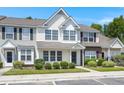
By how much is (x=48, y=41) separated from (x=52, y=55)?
6.51 feet

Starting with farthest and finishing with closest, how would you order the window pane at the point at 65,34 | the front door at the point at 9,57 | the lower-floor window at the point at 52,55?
the window pane at the point at 65,34 → the lower-floor window at the point at 52,55 → the front door at the point at 9,57

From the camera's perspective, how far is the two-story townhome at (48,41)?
93.8ft

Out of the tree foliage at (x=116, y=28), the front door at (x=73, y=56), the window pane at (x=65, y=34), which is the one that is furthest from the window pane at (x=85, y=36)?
the tree foliage at (x=116, y=28)

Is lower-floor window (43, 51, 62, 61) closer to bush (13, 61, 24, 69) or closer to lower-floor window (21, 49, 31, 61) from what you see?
lower-floor window (21, 49, 31, 61)

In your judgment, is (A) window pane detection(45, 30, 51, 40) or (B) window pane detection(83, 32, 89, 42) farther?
(B) window pane detection(83, 32, 89, 42)

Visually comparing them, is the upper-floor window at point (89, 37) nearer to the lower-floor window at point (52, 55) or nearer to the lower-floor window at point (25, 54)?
the lower-floor window at point (52, 55)

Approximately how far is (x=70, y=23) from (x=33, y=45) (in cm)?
604

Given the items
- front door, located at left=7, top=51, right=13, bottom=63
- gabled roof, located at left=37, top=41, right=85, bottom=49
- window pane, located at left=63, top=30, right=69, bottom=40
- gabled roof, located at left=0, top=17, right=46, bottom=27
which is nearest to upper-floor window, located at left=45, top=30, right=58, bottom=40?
gabled roof, located at left=37, top=41, right=85, bottom=49

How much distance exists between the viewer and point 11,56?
93.8 ft

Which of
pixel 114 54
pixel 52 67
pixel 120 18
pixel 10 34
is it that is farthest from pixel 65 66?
pixel 120 18

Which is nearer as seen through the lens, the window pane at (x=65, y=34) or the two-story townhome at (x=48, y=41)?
the two-story townhome at (x=48, y=41)

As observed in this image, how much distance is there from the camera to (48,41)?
30.7 meters

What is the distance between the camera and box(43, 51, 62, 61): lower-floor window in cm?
2995

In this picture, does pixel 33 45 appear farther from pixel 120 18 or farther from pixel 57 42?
pixel 120 18
